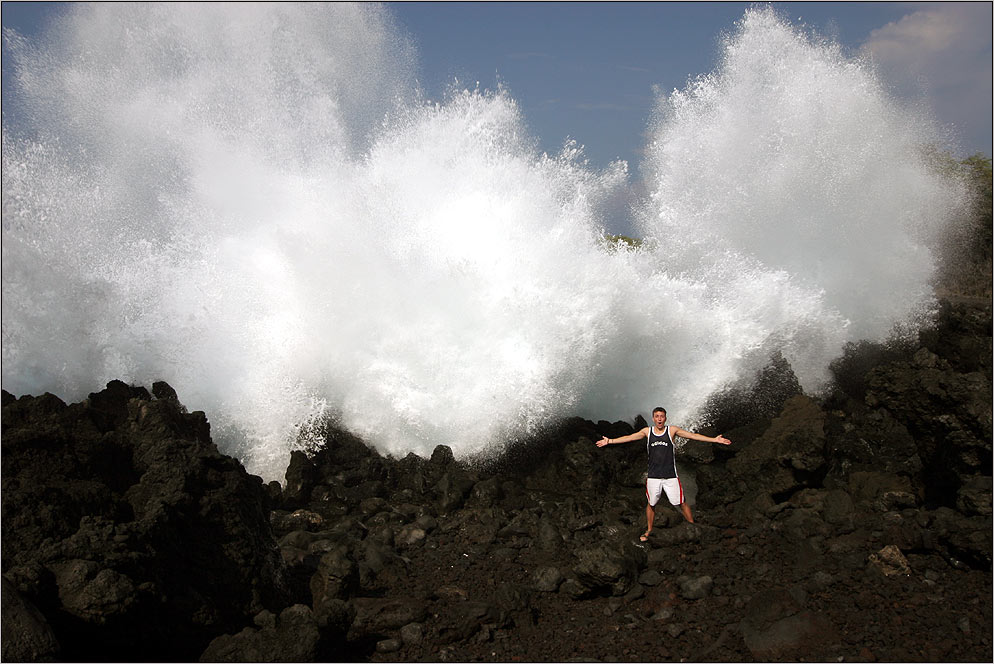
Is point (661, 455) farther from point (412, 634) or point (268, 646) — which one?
point (268, 646)

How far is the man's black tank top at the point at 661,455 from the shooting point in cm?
741

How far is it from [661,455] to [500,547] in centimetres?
191

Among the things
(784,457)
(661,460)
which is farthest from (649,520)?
(784,457)

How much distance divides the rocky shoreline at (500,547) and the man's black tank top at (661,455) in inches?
24.1

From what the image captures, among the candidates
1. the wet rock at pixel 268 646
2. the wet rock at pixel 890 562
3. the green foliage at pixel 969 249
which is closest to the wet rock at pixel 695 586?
the wet rock at pixel 890 562

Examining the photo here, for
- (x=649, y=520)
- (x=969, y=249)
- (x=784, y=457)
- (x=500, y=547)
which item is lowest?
(x=500, y=547)

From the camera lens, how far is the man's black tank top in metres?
7.41

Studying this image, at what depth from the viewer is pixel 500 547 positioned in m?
7.73

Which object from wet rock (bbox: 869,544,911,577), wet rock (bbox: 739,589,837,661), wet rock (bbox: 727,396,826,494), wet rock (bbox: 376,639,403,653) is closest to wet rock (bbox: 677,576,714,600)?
wet rock (bbox: 739,589,837,661)

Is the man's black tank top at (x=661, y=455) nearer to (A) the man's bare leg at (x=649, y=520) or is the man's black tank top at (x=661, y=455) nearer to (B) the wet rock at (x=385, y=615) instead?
(A) the man's bare leg at (x=649, y=520)

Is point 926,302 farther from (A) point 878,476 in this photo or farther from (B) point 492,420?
(B) point 492,420

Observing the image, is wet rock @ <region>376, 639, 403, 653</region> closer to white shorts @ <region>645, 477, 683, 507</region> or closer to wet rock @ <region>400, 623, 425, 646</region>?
wet rock @ <region>400, 623, 425, 646</region>

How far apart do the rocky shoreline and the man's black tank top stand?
612 millimetres

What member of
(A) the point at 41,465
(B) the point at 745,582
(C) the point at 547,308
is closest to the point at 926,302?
(C) the point at 547,308
